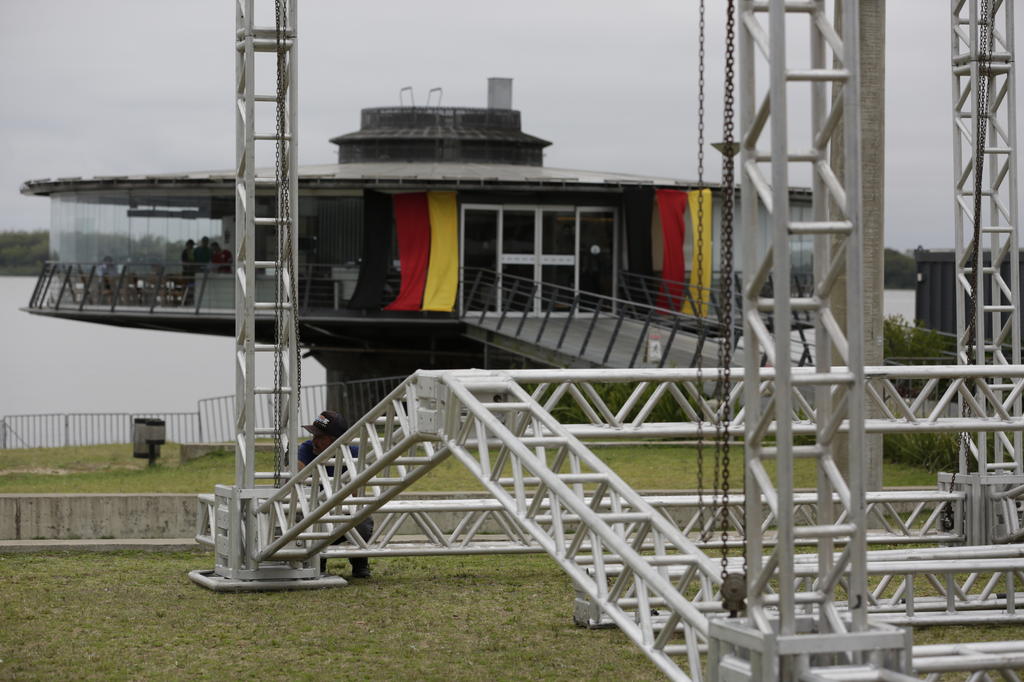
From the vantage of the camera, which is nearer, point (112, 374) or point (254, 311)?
point (254, 311)

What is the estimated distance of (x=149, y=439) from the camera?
89.9 feet

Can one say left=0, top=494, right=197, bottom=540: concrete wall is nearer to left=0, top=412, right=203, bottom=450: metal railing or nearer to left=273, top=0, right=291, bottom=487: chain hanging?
left=273, top=0, right=291, bottom=487: chain hanging

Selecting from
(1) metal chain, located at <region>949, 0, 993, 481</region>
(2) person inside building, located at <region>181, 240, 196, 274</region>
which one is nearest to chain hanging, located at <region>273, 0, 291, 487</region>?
(1) metal chain, located at <region>949, 0, 993, 481</region>

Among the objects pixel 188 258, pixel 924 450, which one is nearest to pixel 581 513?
pixel 924 450

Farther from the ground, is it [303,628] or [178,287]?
[178,287]

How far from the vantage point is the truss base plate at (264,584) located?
15797 mm

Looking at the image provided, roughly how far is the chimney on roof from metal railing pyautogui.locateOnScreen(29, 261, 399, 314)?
11.0 m

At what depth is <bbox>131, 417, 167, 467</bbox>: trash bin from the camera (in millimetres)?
27422

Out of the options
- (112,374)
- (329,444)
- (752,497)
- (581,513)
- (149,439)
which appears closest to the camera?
(752,497)

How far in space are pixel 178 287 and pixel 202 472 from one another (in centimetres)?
1150

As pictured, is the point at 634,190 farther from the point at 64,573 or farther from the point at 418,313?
the point at 64,573

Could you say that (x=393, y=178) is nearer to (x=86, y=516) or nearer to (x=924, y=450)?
(x=924, y=450)

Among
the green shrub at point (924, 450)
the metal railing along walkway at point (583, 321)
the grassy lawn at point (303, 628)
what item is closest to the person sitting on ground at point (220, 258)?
the metal railing along walkway at point (583, 321)

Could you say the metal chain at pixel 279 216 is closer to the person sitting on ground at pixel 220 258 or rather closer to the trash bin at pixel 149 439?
the trash bin at pixel 149 439
